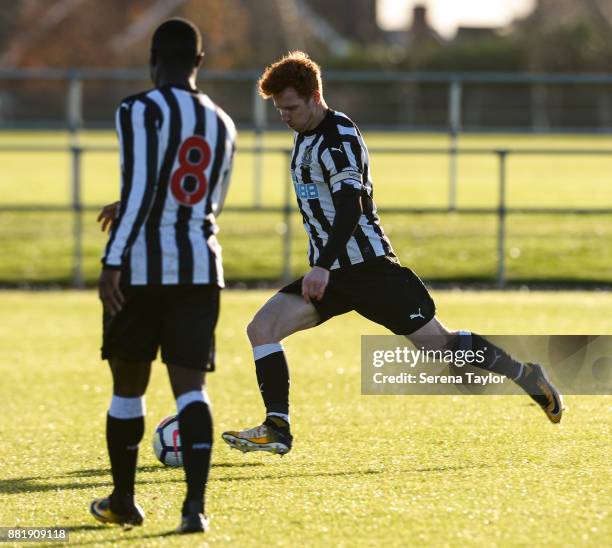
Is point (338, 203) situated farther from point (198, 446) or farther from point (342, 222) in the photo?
point (198, 446)

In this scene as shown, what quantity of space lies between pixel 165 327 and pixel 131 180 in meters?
0.57

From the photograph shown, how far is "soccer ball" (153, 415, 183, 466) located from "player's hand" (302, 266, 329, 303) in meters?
1.06

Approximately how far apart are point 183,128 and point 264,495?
1659 mm

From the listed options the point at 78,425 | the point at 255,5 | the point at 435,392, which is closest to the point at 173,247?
the point at 78,425

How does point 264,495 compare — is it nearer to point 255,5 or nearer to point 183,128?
point 183,128

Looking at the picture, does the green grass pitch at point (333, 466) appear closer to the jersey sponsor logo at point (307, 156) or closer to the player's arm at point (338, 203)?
the player's arm at point (338, 203)

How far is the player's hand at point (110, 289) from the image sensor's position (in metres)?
4.92

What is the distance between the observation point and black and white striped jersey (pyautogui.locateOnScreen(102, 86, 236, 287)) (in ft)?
16.1

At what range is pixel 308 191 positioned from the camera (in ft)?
20.7

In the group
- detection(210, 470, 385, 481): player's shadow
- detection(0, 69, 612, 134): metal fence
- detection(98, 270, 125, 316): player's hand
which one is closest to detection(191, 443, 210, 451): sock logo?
detection(98, 270, 125, 316): player's hand

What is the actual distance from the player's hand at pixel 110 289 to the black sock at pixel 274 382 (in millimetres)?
1637

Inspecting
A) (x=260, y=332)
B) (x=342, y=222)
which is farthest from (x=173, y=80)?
(x=260, y=332)

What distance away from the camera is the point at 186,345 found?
16.5ft

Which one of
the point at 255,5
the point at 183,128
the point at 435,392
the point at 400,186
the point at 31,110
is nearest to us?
the point at 183,128
